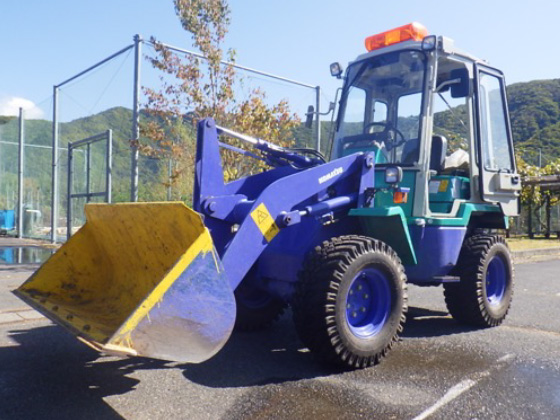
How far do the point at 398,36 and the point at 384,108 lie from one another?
2.46 ft

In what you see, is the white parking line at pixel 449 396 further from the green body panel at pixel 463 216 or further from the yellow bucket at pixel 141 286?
the green body panel at pixel 463 216

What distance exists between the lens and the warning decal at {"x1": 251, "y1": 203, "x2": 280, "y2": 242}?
4.07 m

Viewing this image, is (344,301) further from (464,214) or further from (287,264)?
(464,214)

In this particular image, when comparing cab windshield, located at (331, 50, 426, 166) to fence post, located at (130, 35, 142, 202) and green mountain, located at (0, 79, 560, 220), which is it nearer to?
green mountain, located at (0, 79, 560, 220)

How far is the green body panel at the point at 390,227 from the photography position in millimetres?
4539

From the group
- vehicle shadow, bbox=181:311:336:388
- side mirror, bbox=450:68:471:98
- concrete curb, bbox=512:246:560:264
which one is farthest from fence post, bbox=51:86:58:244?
concrete curb, bbox=512:246:560:264

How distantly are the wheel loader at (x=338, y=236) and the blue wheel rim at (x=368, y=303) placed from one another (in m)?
0.01

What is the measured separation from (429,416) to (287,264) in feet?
5.72

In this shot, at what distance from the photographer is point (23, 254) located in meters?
12.1

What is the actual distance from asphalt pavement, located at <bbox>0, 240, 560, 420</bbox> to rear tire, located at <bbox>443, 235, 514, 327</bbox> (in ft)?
0.81

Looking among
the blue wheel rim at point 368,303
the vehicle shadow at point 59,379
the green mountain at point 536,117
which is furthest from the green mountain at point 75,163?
the green mountain at point 536,117

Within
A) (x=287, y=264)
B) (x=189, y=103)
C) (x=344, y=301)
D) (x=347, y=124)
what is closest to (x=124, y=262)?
(x=287, y=264)

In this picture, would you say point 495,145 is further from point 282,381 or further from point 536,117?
point 536,117

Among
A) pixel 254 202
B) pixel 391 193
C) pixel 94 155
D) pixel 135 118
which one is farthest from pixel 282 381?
pixel 94 155
